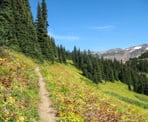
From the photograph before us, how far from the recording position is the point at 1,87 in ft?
59.4

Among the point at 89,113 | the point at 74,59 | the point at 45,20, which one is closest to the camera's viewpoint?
the point at 89,113

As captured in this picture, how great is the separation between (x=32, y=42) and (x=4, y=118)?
56.0m

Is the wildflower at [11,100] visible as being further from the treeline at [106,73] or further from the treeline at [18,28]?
the treeline at [106,73]

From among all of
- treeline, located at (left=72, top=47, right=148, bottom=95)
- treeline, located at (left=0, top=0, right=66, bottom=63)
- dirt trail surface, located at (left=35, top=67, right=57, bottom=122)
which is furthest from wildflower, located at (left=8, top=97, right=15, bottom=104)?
treeline, located at (left=72, top=47, right=148, bottom=95)

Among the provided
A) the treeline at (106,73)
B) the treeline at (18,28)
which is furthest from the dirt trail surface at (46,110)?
the treeline at (106,73)

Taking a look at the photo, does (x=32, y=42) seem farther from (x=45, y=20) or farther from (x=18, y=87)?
(x=18, y=87)

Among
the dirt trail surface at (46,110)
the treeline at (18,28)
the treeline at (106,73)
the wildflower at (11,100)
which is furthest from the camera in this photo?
the treeline at (106,73)

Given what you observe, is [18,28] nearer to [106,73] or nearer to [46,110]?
[46,110]

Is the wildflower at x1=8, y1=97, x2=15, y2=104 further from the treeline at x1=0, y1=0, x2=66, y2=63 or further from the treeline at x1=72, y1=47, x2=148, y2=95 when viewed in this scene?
the treeline at x1=72, y1=47, x2=148, y2=95

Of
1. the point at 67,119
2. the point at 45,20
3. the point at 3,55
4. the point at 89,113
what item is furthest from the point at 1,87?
the point at 45,20

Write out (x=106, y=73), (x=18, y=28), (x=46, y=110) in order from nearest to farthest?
(x=46, y=110) → (x=18, y=28) → (x=106, y=73)

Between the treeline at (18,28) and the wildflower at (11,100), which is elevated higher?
the treeline at (18,28)

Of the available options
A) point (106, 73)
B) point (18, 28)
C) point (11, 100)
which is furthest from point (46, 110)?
point (106, 73)

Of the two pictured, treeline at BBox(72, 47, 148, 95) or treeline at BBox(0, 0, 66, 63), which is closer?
treeline at BBox(0, 0, 66, 63)
